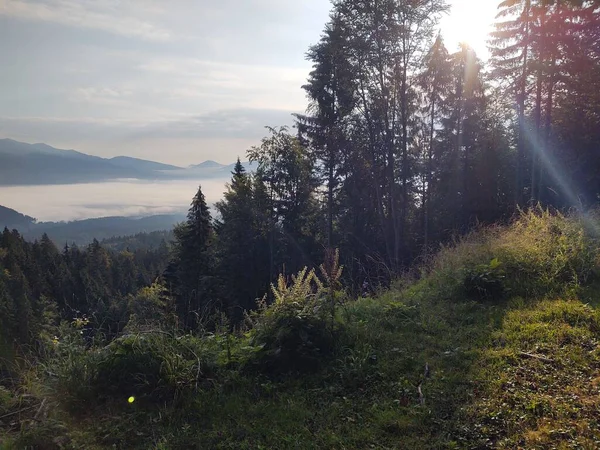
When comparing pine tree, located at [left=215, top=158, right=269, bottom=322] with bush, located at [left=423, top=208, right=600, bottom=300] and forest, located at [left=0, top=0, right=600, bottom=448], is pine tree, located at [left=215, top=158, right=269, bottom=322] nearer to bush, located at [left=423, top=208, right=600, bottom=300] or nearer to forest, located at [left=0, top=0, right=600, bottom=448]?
forest, located at [left=0, top=0, right=600, bottom=448]

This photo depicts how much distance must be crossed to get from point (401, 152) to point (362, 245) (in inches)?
233

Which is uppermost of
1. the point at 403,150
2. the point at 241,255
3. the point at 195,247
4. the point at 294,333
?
the point at 403,150

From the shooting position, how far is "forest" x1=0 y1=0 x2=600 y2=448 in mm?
3428

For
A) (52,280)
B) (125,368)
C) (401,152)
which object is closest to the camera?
(125,368)

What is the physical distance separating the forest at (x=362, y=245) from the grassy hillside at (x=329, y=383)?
0.08 ft

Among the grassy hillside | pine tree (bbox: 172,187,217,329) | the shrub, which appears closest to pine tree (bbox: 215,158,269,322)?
pine tree (bbox: 172,187,217,329)

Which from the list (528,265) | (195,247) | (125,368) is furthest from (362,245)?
(125,368)

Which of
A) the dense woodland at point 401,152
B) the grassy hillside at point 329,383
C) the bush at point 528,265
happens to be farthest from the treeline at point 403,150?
the grassy hillside at point 329,383

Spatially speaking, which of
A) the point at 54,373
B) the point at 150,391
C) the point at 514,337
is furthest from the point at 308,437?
the point at 514,337

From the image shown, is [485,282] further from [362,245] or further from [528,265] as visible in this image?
[362,245]

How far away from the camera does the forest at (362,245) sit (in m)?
3.43

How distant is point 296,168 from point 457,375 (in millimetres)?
20648

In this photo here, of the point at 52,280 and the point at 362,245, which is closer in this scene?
the point at 362,245

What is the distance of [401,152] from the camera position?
20.6m
